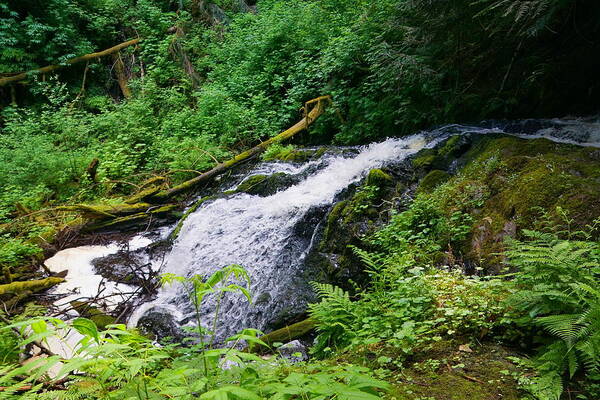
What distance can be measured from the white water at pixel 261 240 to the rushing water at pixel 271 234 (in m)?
0.02

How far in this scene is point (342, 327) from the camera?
3395 millimetres

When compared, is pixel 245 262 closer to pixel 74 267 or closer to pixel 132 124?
pixel 74 267

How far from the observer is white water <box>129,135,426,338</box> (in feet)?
18.1

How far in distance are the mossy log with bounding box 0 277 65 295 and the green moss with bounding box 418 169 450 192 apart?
21.4 feet

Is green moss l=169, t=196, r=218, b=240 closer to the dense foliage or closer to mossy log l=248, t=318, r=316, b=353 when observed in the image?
the dense foliage

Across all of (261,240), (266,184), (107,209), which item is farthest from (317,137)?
(107,209)

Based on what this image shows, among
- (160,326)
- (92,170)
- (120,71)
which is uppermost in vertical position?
(120,71)

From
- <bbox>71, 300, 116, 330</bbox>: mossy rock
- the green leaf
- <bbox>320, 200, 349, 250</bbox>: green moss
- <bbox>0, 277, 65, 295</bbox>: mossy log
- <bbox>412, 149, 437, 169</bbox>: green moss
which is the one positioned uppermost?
the green leaf

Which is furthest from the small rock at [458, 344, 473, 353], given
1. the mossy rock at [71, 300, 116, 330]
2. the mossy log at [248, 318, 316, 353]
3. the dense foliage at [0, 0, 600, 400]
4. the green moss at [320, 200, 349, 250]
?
the mossy rock at [71, 300, 116, 330]

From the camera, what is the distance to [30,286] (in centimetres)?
599

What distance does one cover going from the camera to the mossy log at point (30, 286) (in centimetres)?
583

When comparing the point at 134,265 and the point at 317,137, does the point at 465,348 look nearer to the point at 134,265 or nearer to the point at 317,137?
the point at 134,265

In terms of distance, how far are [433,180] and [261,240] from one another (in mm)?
3166

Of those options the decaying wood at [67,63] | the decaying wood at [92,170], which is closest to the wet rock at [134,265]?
the decaying wood at [92,170]
